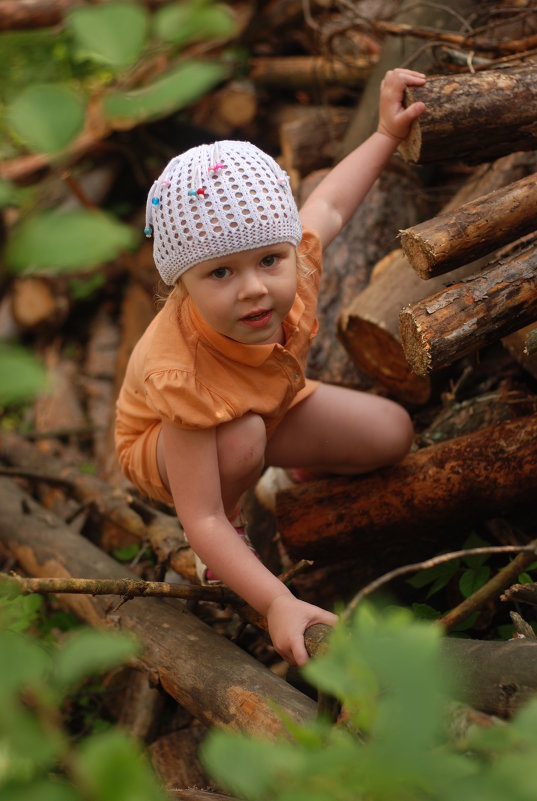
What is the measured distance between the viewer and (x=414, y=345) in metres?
1.76

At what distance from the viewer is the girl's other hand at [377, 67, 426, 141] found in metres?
1.98

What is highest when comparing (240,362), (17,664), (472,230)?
(17,664)

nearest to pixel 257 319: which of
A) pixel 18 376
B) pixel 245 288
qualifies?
pixel 245 288

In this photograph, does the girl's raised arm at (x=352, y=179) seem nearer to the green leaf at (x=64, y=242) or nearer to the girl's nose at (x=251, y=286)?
the girl's nose at (x=251, y=286)

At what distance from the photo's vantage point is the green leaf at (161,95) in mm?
614

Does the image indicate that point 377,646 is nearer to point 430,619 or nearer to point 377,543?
point 430,619

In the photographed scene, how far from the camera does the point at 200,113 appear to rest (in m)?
4.42

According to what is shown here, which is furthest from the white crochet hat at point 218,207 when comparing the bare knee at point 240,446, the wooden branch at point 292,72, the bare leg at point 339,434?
the wooden branch at point 292,72

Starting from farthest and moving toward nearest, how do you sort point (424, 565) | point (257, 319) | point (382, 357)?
point (382, 357)
point (257, 319)
point (424, 565)

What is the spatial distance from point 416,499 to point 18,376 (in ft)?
5.23

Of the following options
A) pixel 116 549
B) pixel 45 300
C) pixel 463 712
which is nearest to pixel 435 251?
pixel 463 712

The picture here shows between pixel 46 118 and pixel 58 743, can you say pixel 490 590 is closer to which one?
pixel 58 743

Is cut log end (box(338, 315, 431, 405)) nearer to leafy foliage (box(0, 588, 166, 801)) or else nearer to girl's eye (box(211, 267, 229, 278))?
girl's eye (box(211, 267, 229, 278))

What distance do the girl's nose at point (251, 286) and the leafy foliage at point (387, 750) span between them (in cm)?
109
